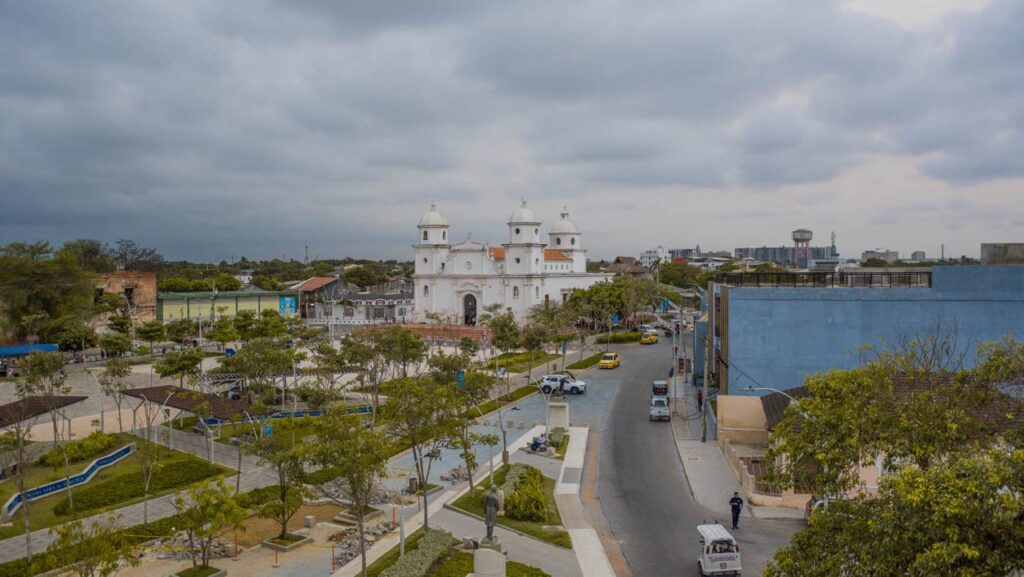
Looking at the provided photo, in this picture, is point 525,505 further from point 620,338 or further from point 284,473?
point 620,338

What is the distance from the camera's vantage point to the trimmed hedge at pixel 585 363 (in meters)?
52.7

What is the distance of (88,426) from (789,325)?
32530 mm

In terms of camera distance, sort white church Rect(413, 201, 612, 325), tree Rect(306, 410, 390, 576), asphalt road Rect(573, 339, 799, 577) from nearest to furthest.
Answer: tree Rect(306, 410, 390, 576) < asphalt road Rect(573, 339, 799, 577) < white church Rect(413, 201, 612, 325)

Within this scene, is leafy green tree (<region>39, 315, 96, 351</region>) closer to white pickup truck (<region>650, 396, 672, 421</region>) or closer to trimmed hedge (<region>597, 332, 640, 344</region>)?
white pickup truck (<region>650, 396, 672, 421</region>)

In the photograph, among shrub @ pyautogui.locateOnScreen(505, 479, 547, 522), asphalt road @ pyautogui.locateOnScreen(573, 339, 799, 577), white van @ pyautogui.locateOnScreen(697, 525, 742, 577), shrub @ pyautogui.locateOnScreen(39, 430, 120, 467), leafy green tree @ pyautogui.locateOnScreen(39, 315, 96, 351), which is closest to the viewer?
white van @ pyautogui.locateOnScreen(697, 525, 742, 577)

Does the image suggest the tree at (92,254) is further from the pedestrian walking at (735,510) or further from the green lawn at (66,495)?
the pedestrian walking at (735,510)

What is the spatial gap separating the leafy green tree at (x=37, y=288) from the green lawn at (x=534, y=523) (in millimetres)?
46505

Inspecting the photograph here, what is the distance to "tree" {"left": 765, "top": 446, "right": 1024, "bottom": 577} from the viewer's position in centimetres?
828

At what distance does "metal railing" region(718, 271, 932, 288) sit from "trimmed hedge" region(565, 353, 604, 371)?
19.2 meters

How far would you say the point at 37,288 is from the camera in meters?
56.5

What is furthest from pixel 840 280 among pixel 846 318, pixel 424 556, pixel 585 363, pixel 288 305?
pixel 288 305

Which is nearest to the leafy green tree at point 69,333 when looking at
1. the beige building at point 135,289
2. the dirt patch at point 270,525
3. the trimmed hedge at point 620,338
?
the beige building at point 135,289

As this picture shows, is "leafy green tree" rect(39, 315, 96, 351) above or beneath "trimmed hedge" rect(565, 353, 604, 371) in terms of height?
above

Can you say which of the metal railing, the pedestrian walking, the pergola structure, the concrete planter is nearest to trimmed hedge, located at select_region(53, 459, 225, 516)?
the pergola structure
